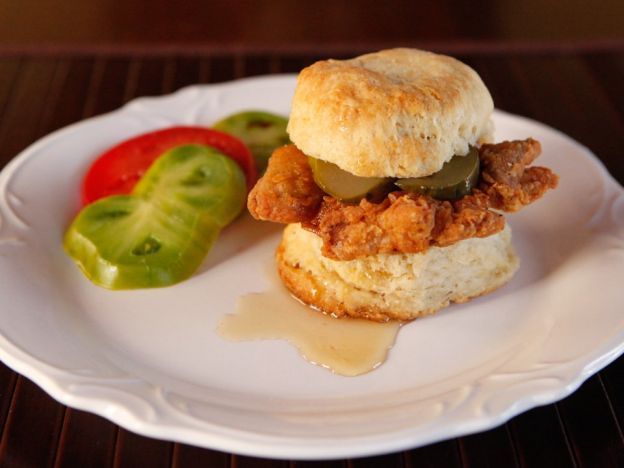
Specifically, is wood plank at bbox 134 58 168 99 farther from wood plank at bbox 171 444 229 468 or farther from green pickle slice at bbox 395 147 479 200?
wood plank at bbox 171 444 229 468

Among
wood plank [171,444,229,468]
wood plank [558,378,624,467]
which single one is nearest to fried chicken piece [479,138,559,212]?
wood plank [558,378,624,467]

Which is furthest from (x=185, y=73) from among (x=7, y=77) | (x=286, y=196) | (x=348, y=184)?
(x=348, y=184)

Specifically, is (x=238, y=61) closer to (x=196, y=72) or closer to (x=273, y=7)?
(x=196, y=72)

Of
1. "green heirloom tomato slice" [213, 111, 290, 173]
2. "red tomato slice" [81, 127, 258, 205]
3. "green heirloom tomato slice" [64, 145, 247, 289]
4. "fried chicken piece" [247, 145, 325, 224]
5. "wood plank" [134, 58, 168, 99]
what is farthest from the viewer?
"wood plank" [134, 58, 168, 99]

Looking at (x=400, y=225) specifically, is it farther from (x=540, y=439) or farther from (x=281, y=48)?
(x=281, y=48)

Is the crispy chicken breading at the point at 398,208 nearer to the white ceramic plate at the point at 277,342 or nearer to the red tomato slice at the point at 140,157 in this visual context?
the white ceramic plate at the point at 277,342

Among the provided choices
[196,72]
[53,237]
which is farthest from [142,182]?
[196,72]

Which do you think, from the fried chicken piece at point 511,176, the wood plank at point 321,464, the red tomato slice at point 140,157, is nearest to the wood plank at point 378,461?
the wood plank at point 321,464
